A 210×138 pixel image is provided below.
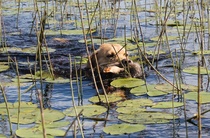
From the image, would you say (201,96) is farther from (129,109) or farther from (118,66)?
(118,66)

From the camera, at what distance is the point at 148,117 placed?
4.73 m

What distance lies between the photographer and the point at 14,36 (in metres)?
9.78

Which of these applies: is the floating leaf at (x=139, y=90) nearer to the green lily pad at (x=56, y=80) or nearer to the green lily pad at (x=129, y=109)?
the green lily pad at (x=129, y=109)

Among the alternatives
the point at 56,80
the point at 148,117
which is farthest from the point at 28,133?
the point at 56,80

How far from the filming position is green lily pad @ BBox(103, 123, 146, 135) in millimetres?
4305

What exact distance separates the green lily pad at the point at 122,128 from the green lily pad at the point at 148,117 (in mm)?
183

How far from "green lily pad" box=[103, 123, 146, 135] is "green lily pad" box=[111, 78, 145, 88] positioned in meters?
1.63

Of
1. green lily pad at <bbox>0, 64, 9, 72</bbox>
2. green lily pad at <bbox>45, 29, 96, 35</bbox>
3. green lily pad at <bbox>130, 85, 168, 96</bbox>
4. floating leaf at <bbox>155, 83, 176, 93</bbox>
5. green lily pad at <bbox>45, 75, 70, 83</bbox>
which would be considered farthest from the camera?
green lily pad at <bbox>45, 29, 96, 35</bbox>

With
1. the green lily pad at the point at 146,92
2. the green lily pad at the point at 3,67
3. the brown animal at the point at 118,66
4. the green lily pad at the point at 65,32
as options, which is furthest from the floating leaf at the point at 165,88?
the green lily pad at the point at 65,32

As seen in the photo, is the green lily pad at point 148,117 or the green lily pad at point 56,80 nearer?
the green lily pad at point 148,117

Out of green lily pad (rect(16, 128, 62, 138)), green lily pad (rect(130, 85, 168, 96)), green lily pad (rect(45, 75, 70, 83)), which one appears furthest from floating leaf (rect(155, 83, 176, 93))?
green lily pad (rect(16, 128, 62, 138))

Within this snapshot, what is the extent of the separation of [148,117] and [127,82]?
1.58 m

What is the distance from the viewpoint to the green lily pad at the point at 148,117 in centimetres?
462

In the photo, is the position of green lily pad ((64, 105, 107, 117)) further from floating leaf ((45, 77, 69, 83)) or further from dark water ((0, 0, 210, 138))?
floating leaf ((45, 77, 69, 83))
